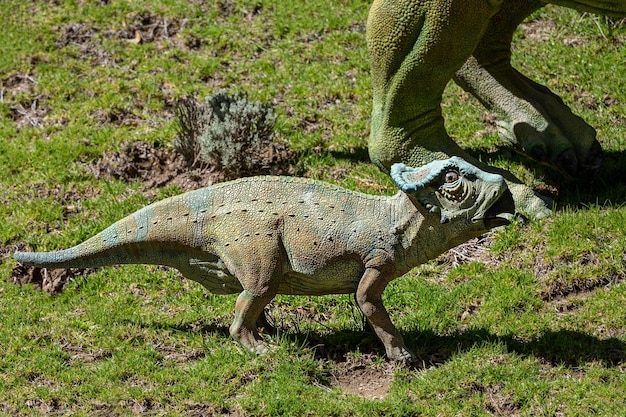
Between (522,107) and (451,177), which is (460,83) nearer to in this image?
(522,107)

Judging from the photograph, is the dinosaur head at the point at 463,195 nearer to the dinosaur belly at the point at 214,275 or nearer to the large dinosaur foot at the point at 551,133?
the dinosaur belly at the point at 214,275

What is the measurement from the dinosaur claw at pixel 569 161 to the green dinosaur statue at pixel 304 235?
236 cm

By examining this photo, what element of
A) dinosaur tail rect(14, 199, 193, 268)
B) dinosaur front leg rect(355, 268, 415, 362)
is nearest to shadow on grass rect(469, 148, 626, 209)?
dinosaur front leg rect(355, 268, 415, 362)

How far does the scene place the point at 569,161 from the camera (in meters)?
7.70

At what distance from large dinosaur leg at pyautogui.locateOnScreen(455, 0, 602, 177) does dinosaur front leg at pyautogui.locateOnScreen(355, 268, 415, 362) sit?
8.19 ft

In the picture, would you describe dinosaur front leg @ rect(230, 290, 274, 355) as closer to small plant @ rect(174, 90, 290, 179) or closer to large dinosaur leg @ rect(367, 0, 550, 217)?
large dinosaur leg @ rect(367, 0, 550, 217)

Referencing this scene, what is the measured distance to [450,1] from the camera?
263 inches

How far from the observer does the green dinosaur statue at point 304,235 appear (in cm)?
554

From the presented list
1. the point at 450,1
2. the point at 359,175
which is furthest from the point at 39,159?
the point at 450,1

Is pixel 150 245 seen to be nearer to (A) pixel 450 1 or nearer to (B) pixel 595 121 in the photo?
(A) pixel 450 1

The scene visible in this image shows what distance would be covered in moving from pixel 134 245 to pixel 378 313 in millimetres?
1434

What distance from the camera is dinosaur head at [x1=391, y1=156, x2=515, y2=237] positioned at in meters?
5.39

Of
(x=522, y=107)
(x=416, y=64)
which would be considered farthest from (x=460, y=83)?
(x=416, y=64)

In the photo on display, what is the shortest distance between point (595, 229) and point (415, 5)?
1962mm
